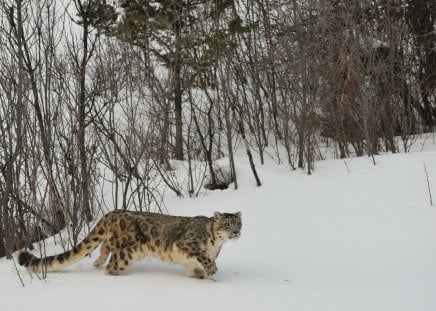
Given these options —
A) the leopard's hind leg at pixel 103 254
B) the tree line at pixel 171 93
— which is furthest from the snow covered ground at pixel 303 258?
the tree line at pixel 171 93

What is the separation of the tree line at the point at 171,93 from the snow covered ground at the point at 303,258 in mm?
636

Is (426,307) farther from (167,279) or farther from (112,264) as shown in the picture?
(112,264)

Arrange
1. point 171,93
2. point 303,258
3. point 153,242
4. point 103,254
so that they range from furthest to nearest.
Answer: point 171,93 < point 303,258 < point 103,254 < point 153,242

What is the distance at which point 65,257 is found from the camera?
620 centimetres

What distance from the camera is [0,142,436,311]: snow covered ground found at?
17.1 feet

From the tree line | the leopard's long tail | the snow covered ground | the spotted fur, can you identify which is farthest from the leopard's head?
the tree line

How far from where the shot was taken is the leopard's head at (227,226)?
5777 mm

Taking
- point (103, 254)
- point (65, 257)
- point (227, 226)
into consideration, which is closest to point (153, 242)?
point (103, 254)

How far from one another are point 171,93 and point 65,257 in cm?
434

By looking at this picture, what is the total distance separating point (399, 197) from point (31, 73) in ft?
18.7

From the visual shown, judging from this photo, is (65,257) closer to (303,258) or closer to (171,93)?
(303,258)

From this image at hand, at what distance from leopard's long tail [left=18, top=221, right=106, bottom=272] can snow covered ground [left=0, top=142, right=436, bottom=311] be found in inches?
5.1

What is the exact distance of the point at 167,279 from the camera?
596 centimetres

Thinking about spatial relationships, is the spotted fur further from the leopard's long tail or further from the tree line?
the tree line
